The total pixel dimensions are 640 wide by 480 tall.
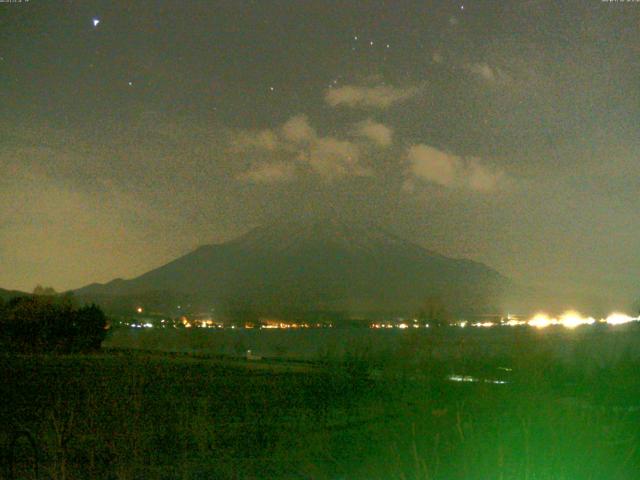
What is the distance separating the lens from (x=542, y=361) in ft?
85.5

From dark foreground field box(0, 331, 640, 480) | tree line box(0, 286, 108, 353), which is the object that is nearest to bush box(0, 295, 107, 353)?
tree line box(0, 286, 108, 353)

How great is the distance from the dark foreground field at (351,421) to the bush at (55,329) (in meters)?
20.9

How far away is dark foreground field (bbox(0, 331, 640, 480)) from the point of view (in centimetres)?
1230

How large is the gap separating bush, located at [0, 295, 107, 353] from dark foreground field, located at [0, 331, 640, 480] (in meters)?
20.9

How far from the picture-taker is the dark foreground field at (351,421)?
12.3 metres

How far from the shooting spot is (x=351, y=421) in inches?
739

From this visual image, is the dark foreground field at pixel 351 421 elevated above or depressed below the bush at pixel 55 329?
below

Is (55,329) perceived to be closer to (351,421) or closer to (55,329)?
(55,329)

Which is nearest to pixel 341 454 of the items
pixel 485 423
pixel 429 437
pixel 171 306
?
pixel 429 437

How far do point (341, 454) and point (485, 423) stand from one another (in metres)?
2.75

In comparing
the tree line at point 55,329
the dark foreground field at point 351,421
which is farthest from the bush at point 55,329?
the dark foreground field at point 351,421

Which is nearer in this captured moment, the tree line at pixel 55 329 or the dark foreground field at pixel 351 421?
the dark foreground field at pixel 351 421

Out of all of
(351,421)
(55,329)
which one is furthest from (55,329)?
(351,421)

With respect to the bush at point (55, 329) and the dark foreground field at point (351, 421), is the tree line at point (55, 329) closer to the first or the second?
the bush at point (55, 329)
